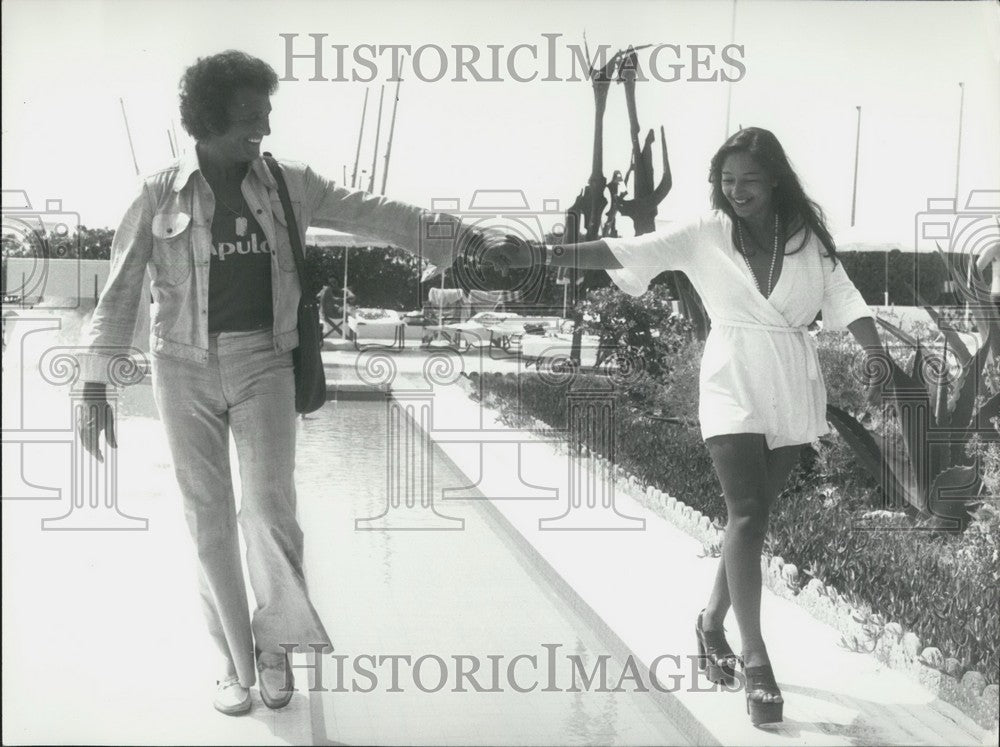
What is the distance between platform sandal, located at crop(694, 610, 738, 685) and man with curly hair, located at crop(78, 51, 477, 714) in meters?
1.10

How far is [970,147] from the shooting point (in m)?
5.20

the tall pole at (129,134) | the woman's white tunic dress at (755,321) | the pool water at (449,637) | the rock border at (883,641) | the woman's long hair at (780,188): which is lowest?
the pool water at (449,637)

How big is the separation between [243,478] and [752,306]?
1430 mm

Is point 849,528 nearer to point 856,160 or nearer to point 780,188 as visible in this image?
point 856,160

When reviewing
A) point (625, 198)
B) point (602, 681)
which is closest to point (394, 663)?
point (602, 681)

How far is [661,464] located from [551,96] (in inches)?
A: 99.1

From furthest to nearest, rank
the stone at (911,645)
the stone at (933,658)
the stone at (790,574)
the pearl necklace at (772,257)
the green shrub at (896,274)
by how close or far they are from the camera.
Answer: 1. the green shrub at (896,274)
2. the stone at (790,574)
3. the stone at (911,645)
4. the stone at (933,658)
5. the pearl necklace at (772,257)

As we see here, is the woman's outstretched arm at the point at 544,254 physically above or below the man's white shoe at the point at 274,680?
above

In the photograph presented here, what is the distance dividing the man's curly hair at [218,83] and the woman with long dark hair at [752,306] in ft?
2.49

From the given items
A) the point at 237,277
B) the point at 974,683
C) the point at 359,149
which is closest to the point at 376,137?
the point at 359,149

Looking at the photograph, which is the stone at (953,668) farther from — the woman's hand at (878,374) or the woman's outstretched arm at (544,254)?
the woman's outstretched arm at (544,254)

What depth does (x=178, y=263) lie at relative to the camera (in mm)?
3381

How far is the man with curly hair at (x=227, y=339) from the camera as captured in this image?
338 centimetres

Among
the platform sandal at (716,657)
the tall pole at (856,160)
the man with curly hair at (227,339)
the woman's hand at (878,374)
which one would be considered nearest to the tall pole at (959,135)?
the tall pole at (856,160)
